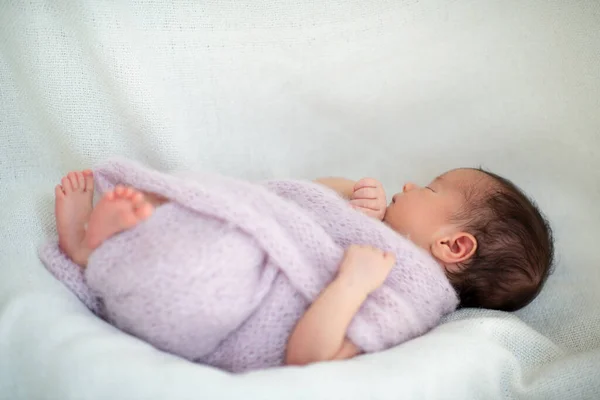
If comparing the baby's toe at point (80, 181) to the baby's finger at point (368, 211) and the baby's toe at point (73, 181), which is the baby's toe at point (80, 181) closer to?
the baby's toe at point (73, 181)

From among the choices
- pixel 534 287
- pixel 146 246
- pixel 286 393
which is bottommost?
pixel 534 287

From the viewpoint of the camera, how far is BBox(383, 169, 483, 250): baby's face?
3.59 ft

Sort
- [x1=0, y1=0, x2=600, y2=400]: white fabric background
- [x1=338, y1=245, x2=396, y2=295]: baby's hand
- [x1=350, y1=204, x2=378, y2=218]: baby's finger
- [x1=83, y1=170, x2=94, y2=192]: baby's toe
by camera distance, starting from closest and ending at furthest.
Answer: [x1=0, y1=0, x2=600, y2=400]: white fabric background, [x1=338, y1=245, x2=396, y2=295]: baby's hand, [x1=83, y1=170, x2=94, y2=192]: baby's toe, [x1=350, y1=204, x2=378, y2=218]: baby's finger

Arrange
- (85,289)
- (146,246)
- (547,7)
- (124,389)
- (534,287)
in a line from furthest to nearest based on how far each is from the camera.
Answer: (547,7) → (534,287) → (85,289) → (146,246) → (124,389)

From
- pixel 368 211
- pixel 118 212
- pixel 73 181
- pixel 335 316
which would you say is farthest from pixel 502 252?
pixel 73 181

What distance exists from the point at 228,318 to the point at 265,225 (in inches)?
6.2

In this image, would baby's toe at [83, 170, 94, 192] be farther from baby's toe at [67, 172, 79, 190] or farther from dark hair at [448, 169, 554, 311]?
dark hair at [448, 169, 554, 311]

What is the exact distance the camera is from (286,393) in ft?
2.43

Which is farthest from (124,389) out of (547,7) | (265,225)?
(547,7)

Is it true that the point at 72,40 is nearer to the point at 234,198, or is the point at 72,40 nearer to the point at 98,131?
the point at 98,131

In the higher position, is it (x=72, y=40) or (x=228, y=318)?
(x=72, y=40)

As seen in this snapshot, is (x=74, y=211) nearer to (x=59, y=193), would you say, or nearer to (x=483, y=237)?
(x=59, y=193)

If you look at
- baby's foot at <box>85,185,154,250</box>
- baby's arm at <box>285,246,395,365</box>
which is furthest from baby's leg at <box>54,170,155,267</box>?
baby's arm at <box>285,246,395,365</box>

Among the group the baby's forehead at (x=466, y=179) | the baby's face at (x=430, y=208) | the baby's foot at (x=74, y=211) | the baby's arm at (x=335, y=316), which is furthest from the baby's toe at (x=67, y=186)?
the baby's forehead at (x=466, y=179)
